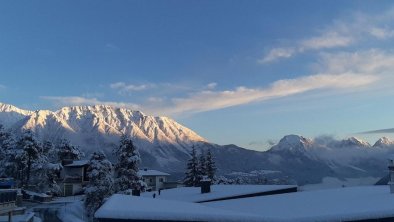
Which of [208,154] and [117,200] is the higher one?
[208,154]

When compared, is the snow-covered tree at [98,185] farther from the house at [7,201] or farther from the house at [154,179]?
the house at [154,179]

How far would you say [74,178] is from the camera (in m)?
93.6

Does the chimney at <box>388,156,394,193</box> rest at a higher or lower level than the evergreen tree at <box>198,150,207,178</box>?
lower

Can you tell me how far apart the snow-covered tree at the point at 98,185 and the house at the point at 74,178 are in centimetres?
3732

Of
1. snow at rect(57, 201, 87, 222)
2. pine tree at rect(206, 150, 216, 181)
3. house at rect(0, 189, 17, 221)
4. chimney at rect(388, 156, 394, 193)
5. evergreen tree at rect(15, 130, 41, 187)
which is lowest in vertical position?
snow at rect(57, 201, 87, 222)

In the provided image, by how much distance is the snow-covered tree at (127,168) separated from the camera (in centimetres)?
5525

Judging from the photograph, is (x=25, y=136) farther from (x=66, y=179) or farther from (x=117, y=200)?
(x=117, y=200)

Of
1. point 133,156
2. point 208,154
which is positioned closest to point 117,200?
point 133,156

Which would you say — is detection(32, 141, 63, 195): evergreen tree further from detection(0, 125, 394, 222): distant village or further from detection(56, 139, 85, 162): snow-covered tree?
detection(56, 139, 85, 162): snow-covered tree

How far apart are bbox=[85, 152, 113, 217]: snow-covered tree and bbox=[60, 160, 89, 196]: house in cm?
3732

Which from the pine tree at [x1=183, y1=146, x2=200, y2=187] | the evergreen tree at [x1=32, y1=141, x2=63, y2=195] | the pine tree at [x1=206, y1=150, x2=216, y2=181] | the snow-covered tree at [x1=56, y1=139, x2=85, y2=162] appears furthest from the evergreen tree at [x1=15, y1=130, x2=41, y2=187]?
the pine tree at [x1=206, y1=150, x2=216, y2=181]

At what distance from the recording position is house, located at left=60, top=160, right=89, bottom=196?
305 ft

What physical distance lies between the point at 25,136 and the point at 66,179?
47.1ft

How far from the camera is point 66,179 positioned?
305 feet
